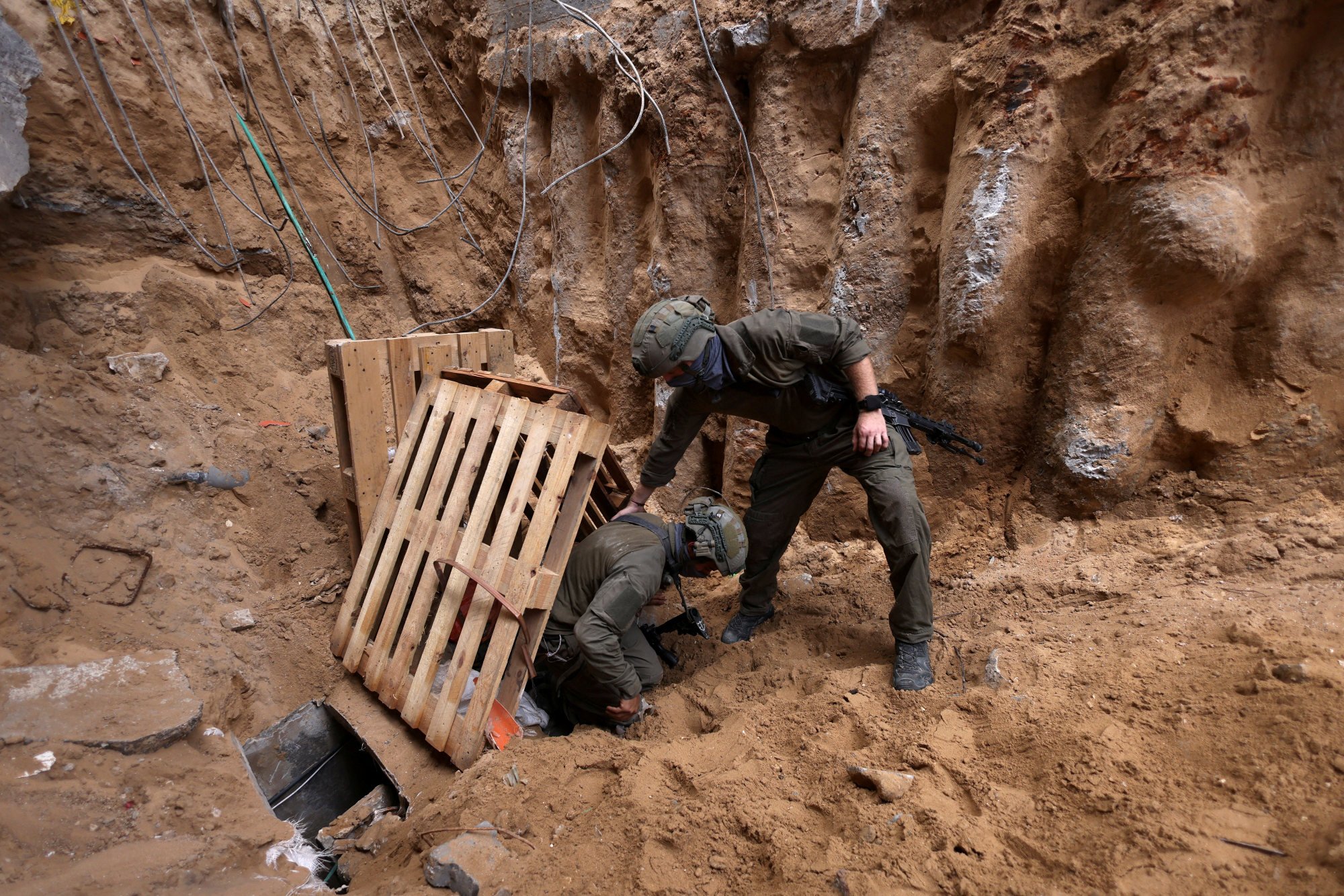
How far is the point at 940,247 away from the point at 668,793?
10.4 feet

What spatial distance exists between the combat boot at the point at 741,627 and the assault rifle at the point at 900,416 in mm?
1296

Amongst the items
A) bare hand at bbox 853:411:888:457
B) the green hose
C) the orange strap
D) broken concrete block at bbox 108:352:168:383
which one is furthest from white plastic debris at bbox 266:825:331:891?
the green hose

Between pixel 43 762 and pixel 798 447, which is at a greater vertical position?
pixel 798 447

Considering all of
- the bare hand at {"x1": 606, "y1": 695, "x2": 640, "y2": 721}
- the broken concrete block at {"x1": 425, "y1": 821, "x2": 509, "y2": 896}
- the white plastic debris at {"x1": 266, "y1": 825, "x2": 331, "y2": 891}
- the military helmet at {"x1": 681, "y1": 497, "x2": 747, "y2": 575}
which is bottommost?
the white plastic debris at {"x1": 266, "y1": 825, "x2": 331, "y2": 891}

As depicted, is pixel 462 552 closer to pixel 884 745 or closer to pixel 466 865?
pixel 466 865

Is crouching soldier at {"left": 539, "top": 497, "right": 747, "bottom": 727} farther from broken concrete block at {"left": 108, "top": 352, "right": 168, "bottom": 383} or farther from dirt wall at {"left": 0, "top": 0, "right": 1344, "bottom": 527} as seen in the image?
broken concrete block at {"left": 108, "top": 352, "right": 168, "bottom": 383}

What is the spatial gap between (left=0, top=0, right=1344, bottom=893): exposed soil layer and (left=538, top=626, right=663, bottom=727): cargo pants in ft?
0.73

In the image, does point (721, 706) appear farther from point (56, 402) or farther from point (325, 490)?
point (56, 402)

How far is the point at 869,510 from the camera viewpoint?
327cm

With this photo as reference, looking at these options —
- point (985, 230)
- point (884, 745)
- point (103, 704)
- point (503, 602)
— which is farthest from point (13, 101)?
point (884, 745)

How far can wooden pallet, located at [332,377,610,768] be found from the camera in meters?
3.06

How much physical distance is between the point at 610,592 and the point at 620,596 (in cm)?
5

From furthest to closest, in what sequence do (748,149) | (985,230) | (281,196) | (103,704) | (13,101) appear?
(281,196)
(748,149)
(13,101)
(985,230)
(103,704)

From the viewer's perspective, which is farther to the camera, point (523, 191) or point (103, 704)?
point (523, 191)
